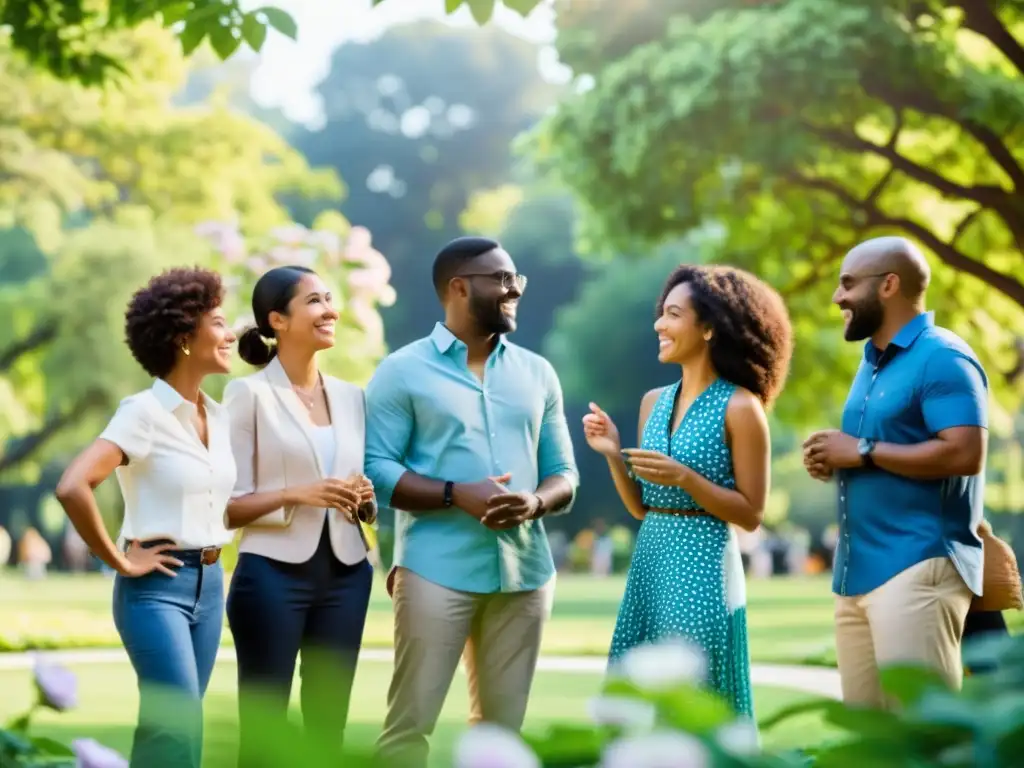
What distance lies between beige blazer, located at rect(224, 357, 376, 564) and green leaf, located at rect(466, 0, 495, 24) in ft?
4.75

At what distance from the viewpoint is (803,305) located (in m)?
18.2

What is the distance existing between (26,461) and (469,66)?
4062 centimetres

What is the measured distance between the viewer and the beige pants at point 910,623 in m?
4.40

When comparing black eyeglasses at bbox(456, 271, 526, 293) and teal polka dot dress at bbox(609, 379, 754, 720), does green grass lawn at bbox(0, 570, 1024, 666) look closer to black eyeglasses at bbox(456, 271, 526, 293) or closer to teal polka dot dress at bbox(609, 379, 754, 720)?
teal polka dot dress at bbox(609, 379, 754, 720)

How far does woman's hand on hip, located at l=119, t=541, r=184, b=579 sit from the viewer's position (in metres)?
4.48

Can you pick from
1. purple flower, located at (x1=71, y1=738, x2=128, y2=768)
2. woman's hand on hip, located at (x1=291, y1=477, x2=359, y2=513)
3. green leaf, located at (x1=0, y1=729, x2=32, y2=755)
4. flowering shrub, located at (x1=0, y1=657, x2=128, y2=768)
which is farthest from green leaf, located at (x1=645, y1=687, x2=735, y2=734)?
woman's hand on hip, located at (x1=291, y1=477, x2=359, y2=513)

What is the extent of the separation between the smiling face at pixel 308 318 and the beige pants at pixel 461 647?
87 cm

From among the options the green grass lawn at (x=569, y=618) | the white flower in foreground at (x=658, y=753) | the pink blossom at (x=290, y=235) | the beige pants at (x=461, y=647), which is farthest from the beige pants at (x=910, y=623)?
the pink blossom at (x=290, y=235)

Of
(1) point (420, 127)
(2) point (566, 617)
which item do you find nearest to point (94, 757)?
(2) point (566, 617)

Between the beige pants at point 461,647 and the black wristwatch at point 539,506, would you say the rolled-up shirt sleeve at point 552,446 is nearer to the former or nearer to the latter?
the black wristwatch at point 539,506

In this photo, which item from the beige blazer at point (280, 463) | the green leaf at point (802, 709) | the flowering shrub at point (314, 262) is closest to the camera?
the green leaf at point (802, 709)

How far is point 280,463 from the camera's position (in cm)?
495

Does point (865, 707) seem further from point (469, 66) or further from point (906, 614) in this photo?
point (469, 66)

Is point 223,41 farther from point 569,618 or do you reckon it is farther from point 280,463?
point 569,618
